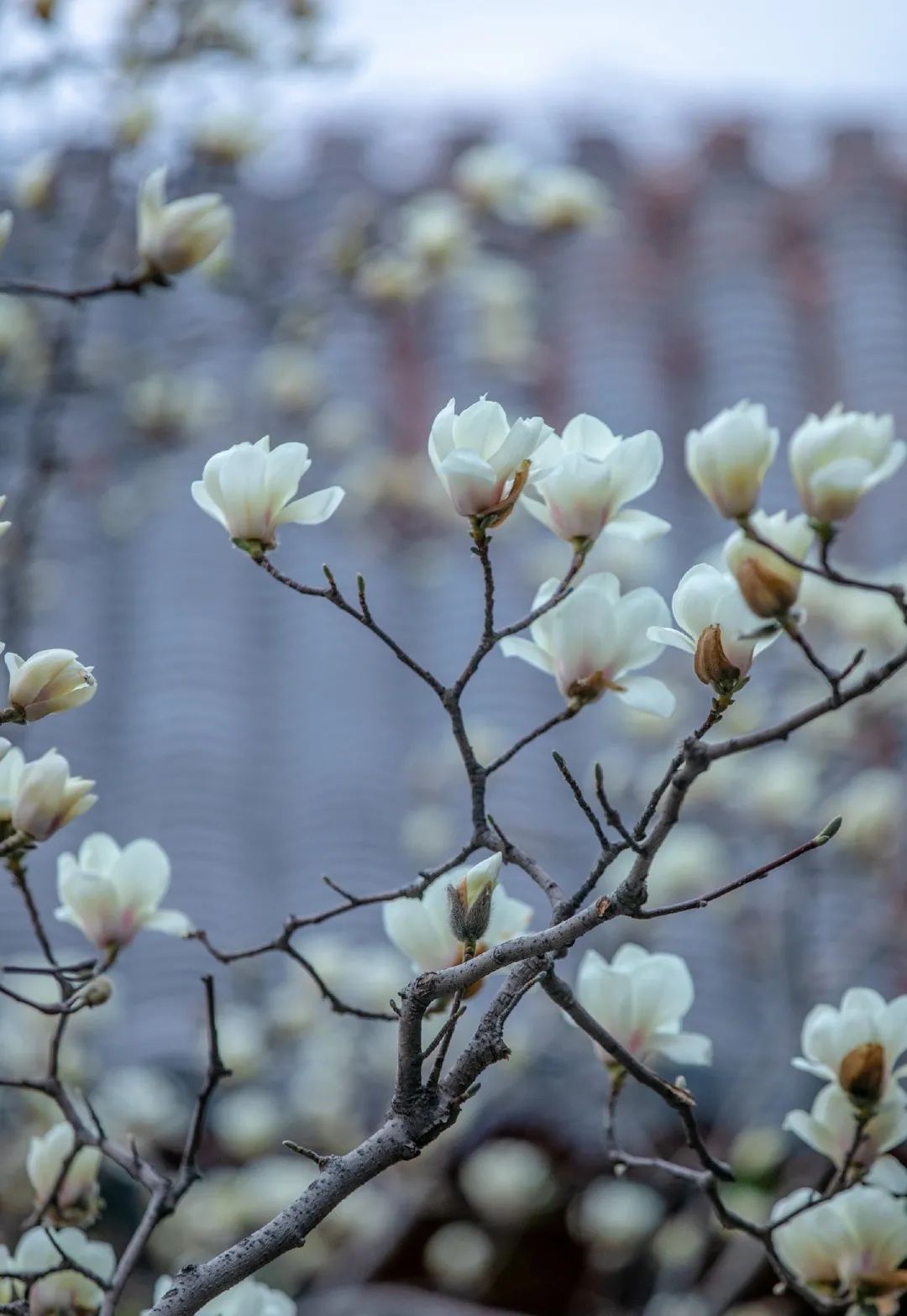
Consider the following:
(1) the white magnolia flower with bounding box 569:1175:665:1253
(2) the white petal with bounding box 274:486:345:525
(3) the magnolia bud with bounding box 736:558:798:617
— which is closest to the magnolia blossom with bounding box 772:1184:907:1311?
(3) the magnolia bud with bounding box 736:558:798:617

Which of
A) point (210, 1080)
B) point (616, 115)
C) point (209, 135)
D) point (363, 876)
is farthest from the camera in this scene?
point (616, 115)

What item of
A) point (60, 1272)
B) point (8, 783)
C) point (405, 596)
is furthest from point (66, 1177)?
point (405, 596)

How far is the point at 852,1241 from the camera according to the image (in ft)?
2.68

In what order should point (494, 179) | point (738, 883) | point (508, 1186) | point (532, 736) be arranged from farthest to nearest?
1. point (494, 179)
2. point (508, 1186)
3. point (532, 736)
4. point (738, 883)

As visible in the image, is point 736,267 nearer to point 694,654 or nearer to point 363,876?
point 363,876

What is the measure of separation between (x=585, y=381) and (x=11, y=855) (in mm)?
3291

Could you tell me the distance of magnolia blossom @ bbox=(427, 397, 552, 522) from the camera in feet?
2.43

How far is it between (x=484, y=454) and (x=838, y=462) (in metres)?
0.16

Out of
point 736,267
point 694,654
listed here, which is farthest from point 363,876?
point 694,654

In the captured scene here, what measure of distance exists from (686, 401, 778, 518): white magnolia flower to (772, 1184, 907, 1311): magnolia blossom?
0.35m

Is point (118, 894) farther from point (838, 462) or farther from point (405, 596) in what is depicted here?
point (405, 596)

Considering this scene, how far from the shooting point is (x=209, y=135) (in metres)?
1.79

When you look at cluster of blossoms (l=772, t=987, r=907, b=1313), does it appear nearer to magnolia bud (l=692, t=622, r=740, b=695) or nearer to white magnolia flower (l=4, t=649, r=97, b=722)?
magnolia bud (l=692, t=622, r=740, b=695)

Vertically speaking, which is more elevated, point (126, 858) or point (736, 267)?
point (126, 858)
